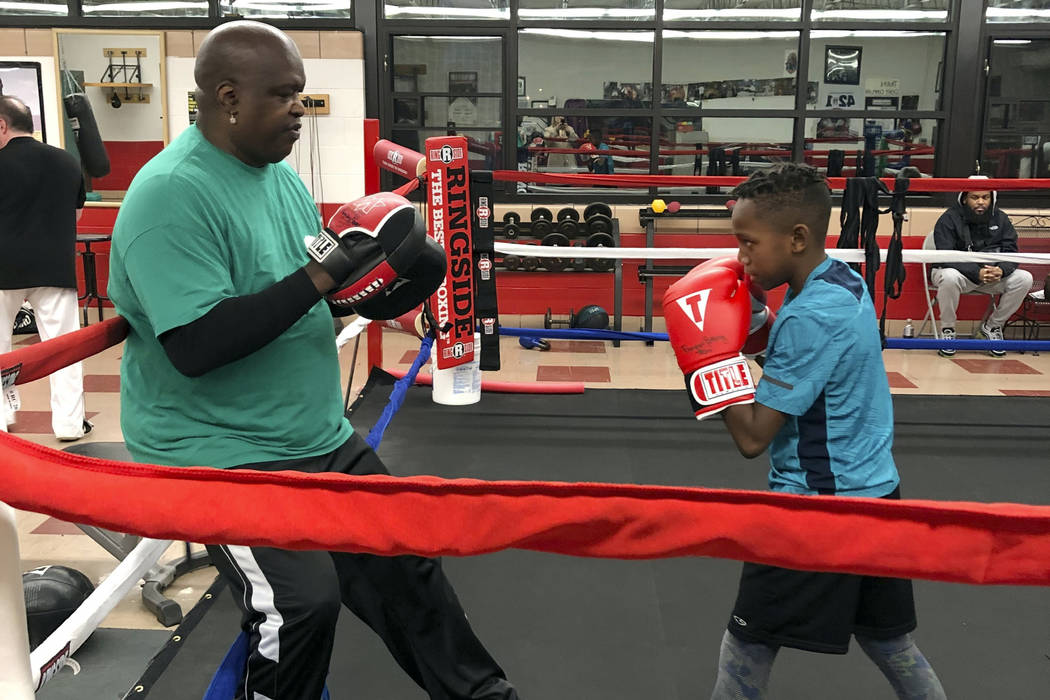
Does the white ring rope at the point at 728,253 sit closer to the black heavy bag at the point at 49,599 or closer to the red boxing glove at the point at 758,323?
the red boxing glove at the point at 758,323

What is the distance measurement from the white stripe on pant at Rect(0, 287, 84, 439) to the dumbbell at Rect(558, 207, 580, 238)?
3.00 m

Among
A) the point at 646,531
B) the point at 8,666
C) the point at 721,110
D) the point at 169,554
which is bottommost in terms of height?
the point at 169,554

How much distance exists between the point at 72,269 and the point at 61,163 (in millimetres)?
412

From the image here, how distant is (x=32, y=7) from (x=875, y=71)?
5.78 metres

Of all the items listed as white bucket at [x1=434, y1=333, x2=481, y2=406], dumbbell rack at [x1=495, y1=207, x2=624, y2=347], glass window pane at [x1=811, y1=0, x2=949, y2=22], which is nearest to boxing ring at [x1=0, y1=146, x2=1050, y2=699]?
white bucket at [x1=434, y1=333, x2=481, y2=406]

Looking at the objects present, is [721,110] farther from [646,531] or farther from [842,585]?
[646,531]

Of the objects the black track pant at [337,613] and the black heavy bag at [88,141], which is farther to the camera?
the black heavy bag at [88,141]

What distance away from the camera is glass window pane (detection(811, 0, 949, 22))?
232 inches

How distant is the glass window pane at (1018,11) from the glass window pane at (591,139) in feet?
7.69

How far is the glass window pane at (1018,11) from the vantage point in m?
5.88

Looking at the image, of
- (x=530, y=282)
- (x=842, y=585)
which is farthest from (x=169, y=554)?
(x=530, y=282)

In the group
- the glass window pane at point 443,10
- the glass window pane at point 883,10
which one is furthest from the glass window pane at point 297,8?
the glass window pane at point 883,10

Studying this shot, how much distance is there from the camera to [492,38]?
6.06m

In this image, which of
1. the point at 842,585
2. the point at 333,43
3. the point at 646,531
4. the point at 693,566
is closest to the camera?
the point at 646,531
